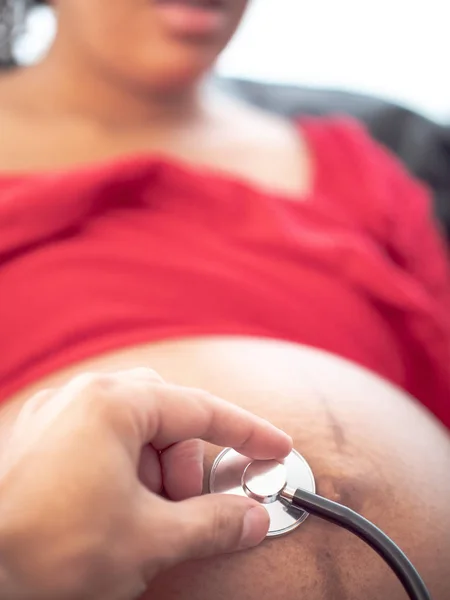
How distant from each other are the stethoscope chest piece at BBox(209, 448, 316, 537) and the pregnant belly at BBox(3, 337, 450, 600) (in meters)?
0.01

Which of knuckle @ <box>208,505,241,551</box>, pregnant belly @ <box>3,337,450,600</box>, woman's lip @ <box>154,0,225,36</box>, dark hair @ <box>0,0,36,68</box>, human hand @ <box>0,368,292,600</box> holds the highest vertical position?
dark hair @ <box>0,0,36,68</box>

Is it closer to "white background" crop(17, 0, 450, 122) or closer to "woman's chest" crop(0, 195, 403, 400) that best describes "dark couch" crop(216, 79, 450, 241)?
"white background" crop(17, 0, 450, 122)

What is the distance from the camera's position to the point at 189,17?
0.69 meters

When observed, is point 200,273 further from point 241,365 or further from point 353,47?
point 353,47

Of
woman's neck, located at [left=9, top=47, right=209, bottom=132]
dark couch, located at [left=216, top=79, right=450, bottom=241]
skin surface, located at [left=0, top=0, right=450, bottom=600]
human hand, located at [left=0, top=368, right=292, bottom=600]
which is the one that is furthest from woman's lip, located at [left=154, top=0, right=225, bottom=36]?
human hand, located at [left=0, top=368, right=292, bottom=600]

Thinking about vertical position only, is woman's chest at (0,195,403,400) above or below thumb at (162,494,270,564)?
above

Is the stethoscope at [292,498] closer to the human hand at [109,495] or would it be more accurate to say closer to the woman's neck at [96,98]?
the human hand at [109,495]

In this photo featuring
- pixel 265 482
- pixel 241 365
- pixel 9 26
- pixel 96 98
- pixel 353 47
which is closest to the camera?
pixel 265 482

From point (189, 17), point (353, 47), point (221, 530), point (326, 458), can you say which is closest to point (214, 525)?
point (221, 530)

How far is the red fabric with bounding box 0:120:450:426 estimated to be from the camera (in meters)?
0.56

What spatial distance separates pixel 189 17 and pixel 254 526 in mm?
551

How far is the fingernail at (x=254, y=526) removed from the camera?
1.23ft

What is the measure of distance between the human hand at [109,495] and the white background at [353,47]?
927 millimetres

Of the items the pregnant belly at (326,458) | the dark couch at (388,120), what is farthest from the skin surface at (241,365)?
the dark couch at (388,120)
